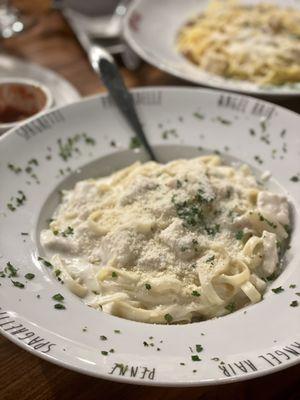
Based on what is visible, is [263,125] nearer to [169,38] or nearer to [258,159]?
[258,159]

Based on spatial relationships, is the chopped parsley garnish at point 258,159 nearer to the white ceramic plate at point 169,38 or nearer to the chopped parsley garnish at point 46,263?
the white ceramic plate at point 169,38

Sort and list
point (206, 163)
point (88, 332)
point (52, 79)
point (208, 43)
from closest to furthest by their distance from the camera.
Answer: point (88, 332) → point (206, 163) → point (52, 79) → point (208, 43)

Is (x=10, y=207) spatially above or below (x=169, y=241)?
above

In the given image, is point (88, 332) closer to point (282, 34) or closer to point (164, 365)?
point (164, 365)

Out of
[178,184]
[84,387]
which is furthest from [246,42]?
[84,387]

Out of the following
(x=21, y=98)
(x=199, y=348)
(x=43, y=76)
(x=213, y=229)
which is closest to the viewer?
(x=199, y=348)

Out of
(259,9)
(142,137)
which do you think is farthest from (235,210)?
(259,9)

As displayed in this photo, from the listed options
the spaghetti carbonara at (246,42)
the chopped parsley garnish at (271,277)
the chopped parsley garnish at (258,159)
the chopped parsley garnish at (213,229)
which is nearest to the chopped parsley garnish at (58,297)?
the chopped parsley garnish at (213,229)
